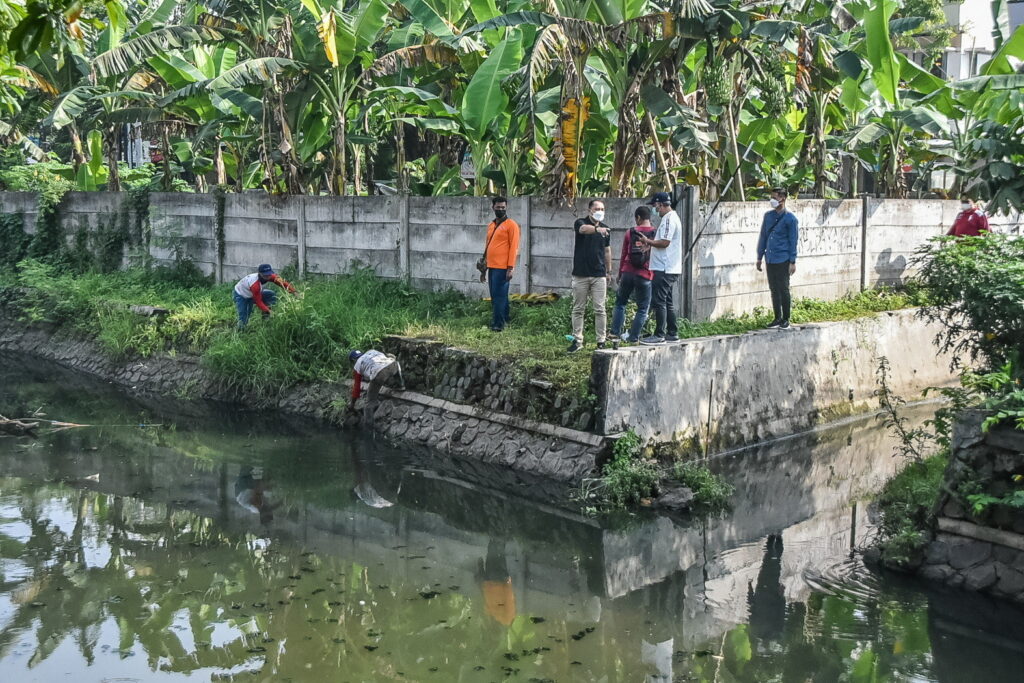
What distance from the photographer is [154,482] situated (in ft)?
35.3

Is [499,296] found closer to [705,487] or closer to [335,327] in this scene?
[335,327]

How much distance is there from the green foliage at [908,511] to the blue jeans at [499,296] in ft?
15.5

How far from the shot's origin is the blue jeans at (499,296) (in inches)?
473

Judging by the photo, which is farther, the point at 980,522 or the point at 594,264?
the point at 594,264

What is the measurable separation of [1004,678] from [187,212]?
47.6 ft

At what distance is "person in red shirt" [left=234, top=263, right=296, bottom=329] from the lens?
13.8 metres

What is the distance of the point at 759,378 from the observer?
37.8ft

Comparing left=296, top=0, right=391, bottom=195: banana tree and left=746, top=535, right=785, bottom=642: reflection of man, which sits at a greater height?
left=296, top=0, right=391, bottom=195: banana tree

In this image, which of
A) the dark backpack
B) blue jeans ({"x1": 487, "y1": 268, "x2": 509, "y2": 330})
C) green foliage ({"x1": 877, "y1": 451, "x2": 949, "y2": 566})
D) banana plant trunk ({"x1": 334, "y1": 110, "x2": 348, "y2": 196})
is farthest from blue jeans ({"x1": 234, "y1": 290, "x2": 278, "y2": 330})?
green foliage ({"x1": 877, "y1": 451, "x2": 949, "y2": 566})

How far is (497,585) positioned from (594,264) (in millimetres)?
3928

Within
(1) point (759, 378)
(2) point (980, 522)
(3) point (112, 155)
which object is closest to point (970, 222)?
(1) point (759, 378)

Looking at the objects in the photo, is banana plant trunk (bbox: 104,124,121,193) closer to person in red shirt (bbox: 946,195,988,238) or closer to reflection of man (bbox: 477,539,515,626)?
reflection of man (bbox: 477,539,515,626)

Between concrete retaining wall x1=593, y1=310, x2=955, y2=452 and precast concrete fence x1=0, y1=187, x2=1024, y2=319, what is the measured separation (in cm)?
78

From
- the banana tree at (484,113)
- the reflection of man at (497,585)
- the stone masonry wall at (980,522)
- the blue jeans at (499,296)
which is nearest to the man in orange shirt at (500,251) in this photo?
the blue jeans at (499,296)
